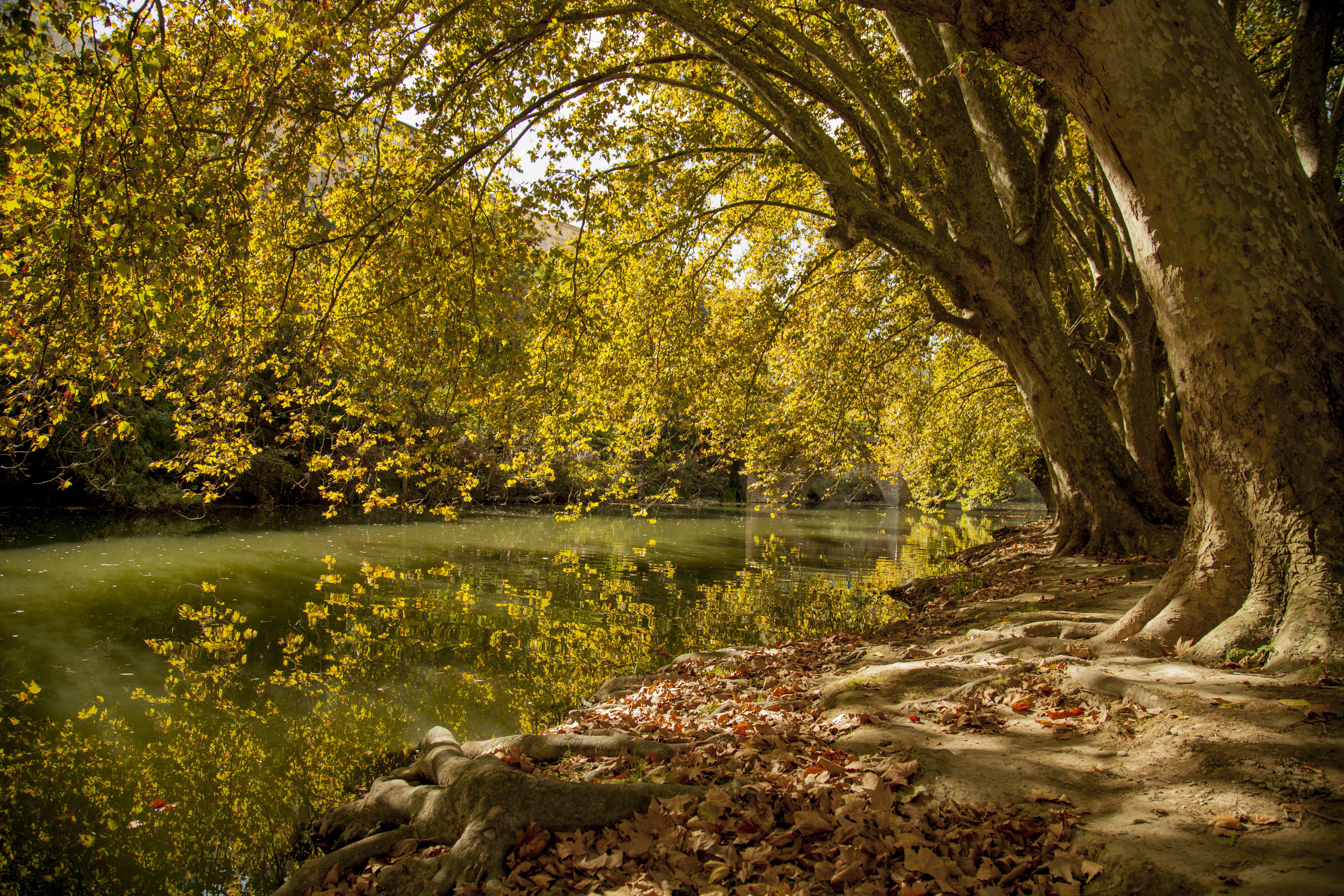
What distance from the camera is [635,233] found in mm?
12961

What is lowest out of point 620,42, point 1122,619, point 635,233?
point 1122,619

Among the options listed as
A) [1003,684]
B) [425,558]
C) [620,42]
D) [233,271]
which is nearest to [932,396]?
[620,42]

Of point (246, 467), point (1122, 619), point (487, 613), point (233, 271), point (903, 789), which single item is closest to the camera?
point (903, 789)

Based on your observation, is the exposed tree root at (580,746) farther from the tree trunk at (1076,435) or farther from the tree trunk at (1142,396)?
the tree trunk at (1142,396)

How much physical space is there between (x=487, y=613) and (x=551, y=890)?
30.8ft

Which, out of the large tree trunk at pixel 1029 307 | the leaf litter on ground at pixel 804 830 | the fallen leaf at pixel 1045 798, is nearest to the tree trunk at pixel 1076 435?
the large tree trunk at pixel 1029 307

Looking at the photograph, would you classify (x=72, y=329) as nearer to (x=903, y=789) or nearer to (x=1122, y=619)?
(x=903, y=789)

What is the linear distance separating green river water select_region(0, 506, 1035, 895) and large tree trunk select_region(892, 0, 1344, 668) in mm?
6332

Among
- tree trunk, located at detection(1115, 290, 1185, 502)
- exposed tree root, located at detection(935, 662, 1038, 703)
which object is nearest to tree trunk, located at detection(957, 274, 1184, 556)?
tree trunk, located at detection(1115, 290, 1185, 502)

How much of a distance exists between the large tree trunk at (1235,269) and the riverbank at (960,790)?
75 cm

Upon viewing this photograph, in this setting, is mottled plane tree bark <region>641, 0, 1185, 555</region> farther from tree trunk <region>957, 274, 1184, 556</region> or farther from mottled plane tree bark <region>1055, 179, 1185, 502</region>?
mottled plane tree bark <region>1055, 179, 1185, 502</region>

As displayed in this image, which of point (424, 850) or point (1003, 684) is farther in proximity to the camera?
point (1003, 684)

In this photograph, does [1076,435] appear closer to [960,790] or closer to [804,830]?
[960,790]

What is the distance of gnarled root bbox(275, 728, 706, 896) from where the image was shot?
3.49 metres
